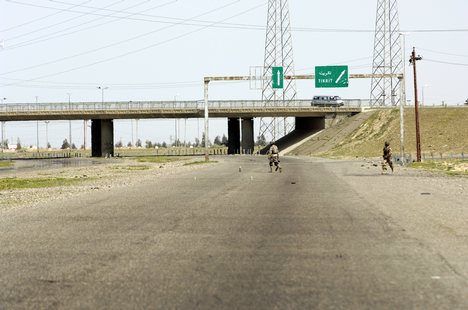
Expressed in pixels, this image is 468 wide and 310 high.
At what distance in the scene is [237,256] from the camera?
29.0 feet

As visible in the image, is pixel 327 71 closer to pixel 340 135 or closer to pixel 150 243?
pixel 340 135

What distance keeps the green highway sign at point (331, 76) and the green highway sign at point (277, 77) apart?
18.2ft

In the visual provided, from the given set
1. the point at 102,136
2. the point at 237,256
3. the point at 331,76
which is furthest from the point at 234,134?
the point at 237,256

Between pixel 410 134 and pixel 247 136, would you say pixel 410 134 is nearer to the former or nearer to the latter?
pixel 410 134

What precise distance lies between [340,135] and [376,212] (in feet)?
253

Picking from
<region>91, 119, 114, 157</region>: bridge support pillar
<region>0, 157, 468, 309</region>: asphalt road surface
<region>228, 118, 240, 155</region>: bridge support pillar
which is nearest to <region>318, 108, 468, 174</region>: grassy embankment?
<region>228, 118, 240, 155</region>: bridge support pillar

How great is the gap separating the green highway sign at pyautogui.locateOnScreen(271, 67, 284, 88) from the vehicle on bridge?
1554 inches

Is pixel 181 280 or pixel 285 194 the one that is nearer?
pixel 181 280

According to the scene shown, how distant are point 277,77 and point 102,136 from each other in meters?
53.6

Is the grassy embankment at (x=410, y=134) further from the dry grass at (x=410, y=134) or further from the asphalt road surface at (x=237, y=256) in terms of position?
the asphalt road surface at (x=237, y=256)

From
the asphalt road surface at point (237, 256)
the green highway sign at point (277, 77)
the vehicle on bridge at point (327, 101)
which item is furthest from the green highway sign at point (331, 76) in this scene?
the asphalt road surface at point (237, 256)

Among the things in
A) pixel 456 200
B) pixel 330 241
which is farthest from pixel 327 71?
pixel 330 241

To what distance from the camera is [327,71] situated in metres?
61.1

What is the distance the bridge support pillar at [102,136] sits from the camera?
336 ft
